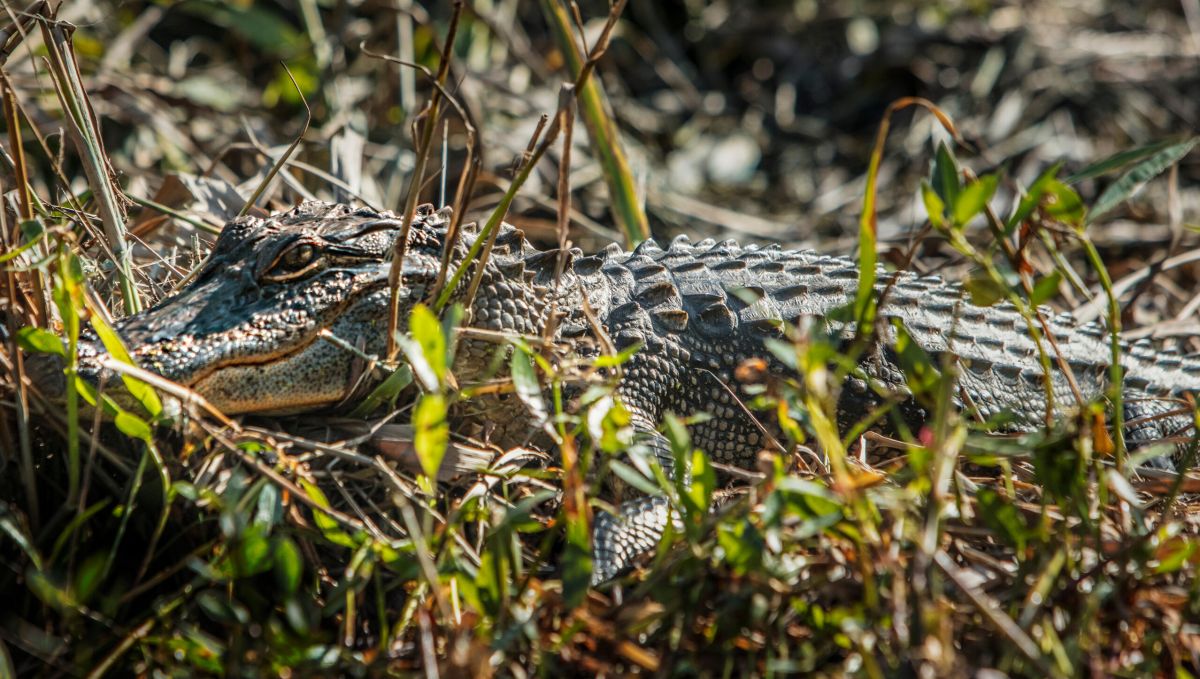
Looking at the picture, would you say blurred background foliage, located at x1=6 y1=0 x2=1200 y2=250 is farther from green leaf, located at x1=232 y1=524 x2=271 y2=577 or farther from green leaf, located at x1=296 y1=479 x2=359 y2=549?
green leaf, located at x1=232 y1=524 x2=271 y2=577

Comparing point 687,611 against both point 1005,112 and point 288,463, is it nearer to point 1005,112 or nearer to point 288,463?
point 288,463

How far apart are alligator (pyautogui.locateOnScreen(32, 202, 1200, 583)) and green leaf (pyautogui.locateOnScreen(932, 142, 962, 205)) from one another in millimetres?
341

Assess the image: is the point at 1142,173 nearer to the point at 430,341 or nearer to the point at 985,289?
the point at 985,289

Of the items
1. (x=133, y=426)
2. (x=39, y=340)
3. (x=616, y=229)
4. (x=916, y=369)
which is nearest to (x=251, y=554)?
(x=133, y=426)

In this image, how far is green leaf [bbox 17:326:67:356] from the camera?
2.30m

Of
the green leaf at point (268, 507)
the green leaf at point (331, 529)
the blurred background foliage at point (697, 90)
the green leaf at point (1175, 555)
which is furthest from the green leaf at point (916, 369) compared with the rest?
the blurred background foliage at point (697, 90)

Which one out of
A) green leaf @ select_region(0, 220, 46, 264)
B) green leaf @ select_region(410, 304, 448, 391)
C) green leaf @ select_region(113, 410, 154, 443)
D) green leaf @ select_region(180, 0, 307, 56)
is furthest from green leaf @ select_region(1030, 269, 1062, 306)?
green leaf @ select_region(180, 0, 307, 56)

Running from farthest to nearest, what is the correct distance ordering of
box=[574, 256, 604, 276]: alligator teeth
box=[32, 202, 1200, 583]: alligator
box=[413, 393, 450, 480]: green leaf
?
box=[574, 256, 604, 276]: alligator teeth < box=[32, 202, 1200, 583]: alligator < box=[413, 393, 450, 480]: green leaf

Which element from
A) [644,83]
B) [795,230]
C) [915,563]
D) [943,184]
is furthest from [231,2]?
[915,563]

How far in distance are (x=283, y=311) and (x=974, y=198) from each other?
171 cm

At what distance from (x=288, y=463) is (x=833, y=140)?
4957mm

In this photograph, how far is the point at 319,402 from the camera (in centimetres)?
279

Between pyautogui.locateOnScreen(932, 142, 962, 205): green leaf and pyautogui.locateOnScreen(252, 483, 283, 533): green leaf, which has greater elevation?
pyautogui.locateOnScreen(932, 142, 962, 205): green leaf

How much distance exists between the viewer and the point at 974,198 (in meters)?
2.06
